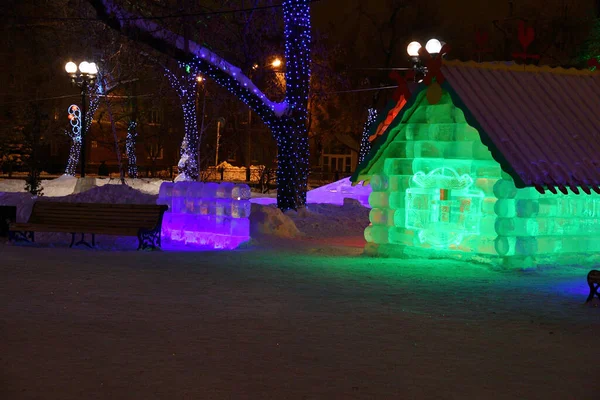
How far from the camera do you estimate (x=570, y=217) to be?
16484 millimetres

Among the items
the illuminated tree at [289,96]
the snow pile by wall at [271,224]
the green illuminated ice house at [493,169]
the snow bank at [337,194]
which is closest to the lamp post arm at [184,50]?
the illuminated tree at [289,96]

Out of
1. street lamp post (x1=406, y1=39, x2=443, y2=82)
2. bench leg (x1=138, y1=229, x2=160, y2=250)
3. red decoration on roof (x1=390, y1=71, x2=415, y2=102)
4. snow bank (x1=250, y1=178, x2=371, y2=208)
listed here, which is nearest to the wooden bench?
bench leg (x1=138, y1=229, x2=160, y2=250)

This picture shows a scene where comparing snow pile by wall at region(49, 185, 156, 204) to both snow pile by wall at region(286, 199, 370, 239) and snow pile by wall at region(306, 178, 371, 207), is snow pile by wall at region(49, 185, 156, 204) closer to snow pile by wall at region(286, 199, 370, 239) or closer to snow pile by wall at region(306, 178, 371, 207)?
snow pile by wall at region(286, 199, 370, 239)

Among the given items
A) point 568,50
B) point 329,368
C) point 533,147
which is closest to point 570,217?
point 533,147

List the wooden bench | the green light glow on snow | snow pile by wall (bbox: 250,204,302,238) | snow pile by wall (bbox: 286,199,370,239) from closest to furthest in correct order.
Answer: the green light glow on snow → the wooden bench → snow pile by wall (bbox: 250,204,302,238) → snow pile by wall (bbox: 286,199,370,239)

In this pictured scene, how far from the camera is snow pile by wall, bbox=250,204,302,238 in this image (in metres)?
21.2

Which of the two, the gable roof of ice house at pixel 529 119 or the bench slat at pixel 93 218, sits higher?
the gable roof of ice house at pixel 529 119

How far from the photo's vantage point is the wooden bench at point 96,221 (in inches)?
714

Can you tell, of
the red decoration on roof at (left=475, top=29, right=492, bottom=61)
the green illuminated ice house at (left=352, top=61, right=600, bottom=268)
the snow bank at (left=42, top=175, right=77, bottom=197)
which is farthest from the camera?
the snow bank at (left=42, top=175, right=77, bottom=197)

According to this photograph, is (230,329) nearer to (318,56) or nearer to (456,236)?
(456,236)

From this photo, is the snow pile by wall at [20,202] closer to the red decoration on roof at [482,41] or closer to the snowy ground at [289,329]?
the snowy ground at [289,329]

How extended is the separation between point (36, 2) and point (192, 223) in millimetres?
9142

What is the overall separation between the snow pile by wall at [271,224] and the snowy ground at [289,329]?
4.44 metres

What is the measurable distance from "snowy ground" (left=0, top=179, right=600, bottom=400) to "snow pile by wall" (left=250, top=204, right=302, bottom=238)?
4.44 m
